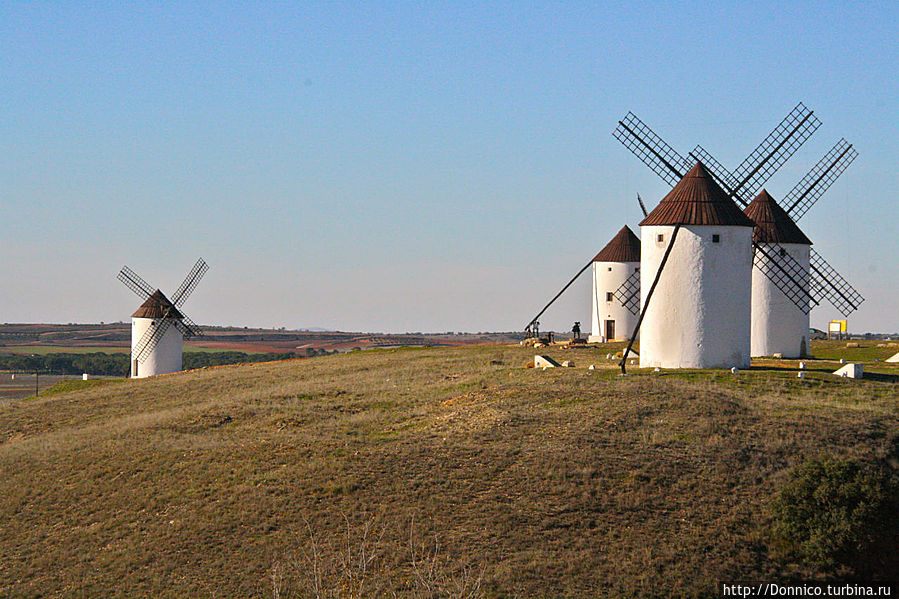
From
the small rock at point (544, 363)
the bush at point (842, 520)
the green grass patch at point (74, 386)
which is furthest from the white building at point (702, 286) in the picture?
the green grass patch at point (74, 386)

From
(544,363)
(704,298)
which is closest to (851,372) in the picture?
(704,298)

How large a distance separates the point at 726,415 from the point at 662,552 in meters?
10.2

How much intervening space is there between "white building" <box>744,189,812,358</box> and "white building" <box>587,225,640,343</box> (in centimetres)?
1337

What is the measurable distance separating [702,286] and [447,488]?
17.9 metres

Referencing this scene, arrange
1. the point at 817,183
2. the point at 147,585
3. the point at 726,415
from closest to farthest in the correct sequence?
1. the point at 147,585
2. the point at 726,415
3. the point at 817,183

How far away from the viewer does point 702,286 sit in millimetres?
40750

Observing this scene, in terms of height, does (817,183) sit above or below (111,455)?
above

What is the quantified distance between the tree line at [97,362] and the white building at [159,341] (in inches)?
2323

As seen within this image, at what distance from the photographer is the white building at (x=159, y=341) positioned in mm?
74688

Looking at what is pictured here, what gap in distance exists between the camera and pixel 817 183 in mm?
52719

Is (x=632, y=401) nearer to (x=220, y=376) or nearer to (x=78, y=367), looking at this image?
(x=220, y=376)

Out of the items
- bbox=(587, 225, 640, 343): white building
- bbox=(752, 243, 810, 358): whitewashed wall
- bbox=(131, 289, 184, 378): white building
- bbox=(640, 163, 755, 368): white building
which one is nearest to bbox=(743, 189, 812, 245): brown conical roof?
bbox=(752, 243, 810, 358): whitewashed wall

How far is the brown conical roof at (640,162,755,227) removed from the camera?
41.0 m

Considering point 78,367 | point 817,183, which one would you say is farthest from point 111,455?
point 78,367
